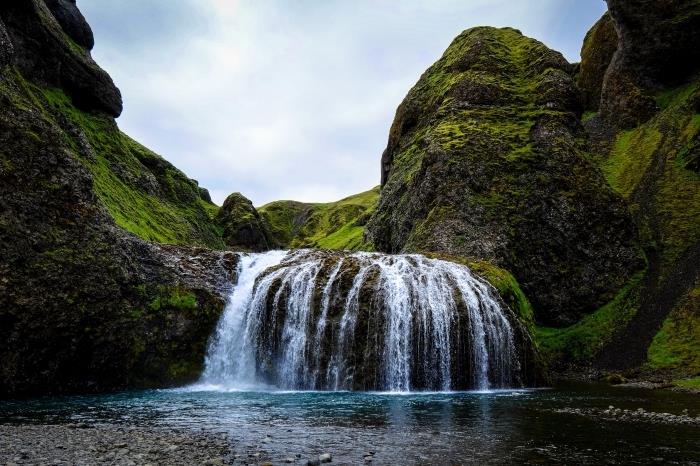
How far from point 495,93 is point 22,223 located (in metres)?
70.0

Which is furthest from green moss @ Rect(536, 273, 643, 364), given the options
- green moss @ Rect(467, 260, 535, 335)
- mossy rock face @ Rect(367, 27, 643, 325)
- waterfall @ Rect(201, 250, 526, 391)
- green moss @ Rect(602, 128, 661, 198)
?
green moss @ Rect(602, 128, 661, 198)

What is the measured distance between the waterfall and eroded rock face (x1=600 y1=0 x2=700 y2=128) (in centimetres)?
6615

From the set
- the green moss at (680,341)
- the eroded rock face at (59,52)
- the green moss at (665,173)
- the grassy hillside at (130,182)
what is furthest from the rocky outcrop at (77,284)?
the green moss at (665,173)

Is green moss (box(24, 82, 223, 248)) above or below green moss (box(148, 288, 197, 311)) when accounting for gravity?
above

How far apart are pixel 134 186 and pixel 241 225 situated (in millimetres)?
38187

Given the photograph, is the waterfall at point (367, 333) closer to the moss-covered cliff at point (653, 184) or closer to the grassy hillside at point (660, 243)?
the moss-covered cliff at point (653, 184)

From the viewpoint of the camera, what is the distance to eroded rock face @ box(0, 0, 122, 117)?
65750 millimetres

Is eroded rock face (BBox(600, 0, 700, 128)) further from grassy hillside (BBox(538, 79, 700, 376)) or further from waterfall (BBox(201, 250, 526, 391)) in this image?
waterfall (BBox(201, 250, 526, 391))

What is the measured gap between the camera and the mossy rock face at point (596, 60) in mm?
102062

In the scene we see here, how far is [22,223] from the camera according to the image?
2759 centimetres

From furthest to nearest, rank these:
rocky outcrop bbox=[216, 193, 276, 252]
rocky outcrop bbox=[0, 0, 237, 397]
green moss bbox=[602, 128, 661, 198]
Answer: rocky outcrop bbox=[216, 193, 276, 252]
green moss bbox=[602, 128, 661, 198]
rocky outcrop bbox=[0, 0, 237, 397]

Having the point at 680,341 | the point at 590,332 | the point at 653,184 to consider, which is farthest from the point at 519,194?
the point at 680,341

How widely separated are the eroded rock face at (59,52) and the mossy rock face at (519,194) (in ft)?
174

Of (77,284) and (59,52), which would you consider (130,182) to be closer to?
(59,52)
